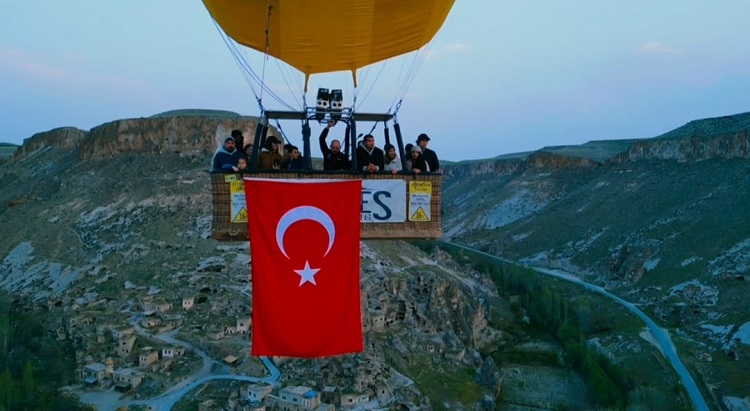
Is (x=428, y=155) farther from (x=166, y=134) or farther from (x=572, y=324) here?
(x=166, y=134)

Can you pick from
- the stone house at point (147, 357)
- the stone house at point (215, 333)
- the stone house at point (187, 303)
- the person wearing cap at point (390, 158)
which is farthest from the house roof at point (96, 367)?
the person wearing cap at point (390, 158)

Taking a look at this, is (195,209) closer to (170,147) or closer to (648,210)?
(170,147)

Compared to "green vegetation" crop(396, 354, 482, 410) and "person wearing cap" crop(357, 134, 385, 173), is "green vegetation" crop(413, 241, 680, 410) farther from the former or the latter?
"person wearing cap" crop(357, 134, 385, 173)

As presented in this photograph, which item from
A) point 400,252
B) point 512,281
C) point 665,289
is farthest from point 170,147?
point 665,289

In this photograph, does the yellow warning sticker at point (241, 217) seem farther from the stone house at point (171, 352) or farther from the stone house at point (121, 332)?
the stone house at point (121, 332)

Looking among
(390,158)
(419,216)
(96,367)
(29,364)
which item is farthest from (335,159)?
(29,364)

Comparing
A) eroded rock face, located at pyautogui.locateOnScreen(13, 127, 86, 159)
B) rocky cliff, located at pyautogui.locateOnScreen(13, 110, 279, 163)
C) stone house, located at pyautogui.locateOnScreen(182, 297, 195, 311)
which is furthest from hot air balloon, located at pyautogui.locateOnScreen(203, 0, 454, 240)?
eroded rock face, located at pyautogui.locateOnScreen(13, 127, 86, 159)
